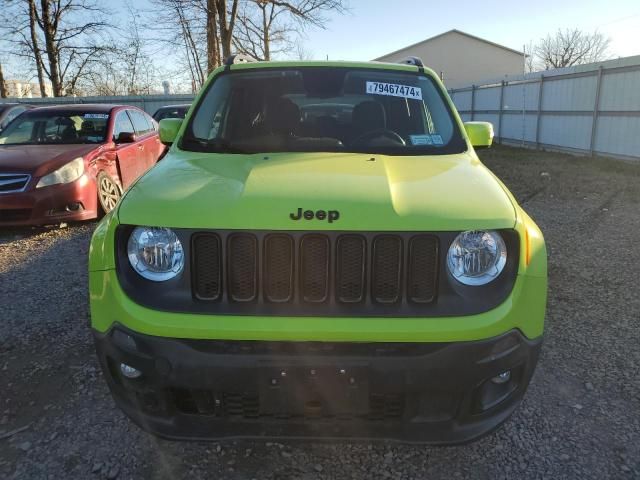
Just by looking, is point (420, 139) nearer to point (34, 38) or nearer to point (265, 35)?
point (265, 35)

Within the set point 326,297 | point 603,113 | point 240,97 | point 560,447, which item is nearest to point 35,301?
point 240,97

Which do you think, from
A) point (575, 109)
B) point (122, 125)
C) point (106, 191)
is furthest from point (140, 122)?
point (575, 109)

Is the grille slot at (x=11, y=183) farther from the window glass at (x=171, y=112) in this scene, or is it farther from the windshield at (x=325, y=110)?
the window glass at (x=171, y=112)

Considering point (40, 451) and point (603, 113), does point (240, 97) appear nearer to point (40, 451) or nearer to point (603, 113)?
point (40, 451)

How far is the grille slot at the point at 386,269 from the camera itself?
6.38ft

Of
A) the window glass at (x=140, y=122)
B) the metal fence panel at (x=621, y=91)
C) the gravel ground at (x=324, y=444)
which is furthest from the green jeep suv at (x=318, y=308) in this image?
the metal fence panel at (x=621, y=91)

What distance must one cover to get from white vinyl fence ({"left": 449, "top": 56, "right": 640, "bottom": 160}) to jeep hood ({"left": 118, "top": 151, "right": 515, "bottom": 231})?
11.9 meters

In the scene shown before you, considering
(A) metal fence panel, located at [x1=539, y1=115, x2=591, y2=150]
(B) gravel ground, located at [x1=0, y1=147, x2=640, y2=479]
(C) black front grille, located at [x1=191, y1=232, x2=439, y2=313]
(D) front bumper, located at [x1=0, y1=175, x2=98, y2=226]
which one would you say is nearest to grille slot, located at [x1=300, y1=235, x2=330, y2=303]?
(C) black front grille, located at [x1=191, y1=232, x2=439, y2=313]

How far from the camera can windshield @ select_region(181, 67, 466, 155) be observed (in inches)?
121

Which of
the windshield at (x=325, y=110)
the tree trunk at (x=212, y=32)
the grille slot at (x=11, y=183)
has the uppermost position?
the tree trunk at (x=212, y=32)

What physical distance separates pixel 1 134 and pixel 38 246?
2.62 m

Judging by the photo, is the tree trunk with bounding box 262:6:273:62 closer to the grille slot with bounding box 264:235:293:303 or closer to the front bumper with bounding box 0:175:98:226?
the front bumper with bounding box 0:175:98:226

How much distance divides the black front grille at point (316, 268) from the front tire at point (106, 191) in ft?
17.1

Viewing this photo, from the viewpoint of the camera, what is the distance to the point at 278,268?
1.97 metres
